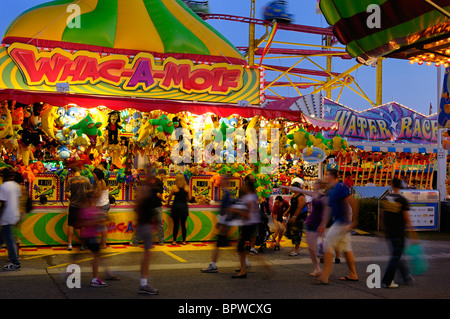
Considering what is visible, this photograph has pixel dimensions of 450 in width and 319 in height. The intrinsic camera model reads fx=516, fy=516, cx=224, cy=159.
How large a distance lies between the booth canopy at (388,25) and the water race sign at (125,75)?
20.6ft

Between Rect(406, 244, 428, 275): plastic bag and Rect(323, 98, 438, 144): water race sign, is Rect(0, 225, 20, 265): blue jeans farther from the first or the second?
Rect(323, 98, 438, 144): water race sign

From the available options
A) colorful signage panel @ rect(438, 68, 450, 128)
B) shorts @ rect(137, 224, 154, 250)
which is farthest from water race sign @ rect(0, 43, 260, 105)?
shorts @ rect(137, 224, 154, 250)

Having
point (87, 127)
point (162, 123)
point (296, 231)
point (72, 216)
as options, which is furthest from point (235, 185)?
point (72, 216)

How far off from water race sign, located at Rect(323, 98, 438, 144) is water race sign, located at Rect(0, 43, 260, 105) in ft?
25.0

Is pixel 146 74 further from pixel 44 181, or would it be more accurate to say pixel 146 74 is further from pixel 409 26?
pixel 409 26

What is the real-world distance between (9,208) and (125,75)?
7.00 metres

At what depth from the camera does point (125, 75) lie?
1442cm

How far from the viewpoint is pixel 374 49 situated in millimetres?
8844

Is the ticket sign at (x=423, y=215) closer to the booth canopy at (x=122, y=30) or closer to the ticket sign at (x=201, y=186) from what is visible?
the ticket sign at (x=201, y=186)

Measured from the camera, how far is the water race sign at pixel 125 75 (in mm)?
13391

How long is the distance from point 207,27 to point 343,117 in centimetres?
778

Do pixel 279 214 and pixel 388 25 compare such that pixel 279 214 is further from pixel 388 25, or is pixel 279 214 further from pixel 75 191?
pixel 388 25

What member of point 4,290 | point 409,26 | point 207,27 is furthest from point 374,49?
point 207,27

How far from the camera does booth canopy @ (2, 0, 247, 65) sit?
15.2 m
